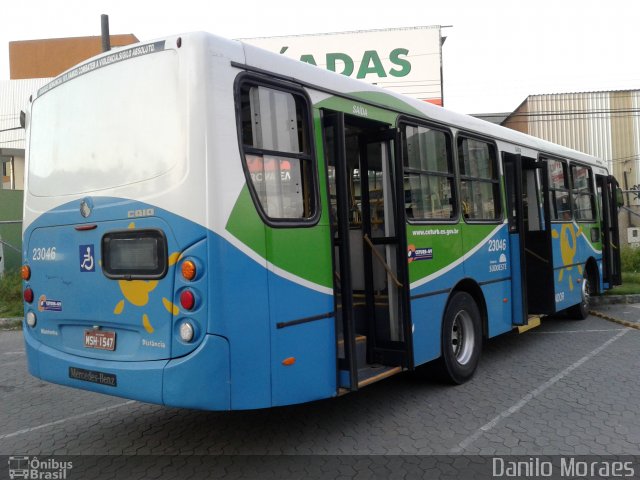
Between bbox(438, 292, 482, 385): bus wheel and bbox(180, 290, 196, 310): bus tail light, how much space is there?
2.97 meters

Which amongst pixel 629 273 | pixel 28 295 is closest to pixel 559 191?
pixel 28 295

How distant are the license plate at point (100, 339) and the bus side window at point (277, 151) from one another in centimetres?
142

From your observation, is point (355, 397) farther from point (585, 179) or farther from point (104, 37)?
point (104, 37)

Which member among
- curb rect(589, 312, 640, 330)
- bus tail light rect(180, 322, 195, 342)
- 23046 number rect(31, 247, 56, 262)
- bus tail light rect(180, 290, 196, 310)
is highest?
23046 number rect(31, 247, 56, 262)

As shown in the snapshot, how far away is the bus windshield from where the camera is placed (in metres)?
3.83

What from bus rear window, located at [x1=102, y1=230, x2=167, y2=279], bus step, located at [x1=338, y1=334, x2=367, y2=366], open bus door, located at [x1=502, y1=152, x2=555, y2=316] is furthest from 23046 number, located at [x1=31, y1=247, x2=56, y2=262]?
open bus door, located at [x1=502, y1=152, x2=555, y2=316]

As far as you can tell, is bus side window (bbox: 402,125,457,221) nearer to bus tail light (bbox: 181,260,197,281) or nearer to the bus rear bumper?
bus tail light (bbox: 181,260,197,281)

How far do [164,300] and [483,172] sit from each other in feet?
14.4

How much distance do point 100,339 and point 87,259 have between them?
591mm

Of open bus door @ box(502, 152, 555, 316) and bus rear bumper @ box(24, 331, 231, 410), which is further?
open bus door @ box(502, 152, 555, 316)

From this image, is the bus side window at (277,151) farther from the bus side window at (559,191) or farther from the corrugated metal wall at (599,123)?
the corrugated metal wall at (599,123)

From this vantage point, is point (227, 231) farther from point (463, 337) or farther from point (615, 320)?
point (615, 320)

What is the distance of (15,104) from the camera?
2820 cm

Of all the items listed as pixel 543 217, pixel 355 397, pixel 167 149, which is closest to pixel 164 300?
pixel 167 149
